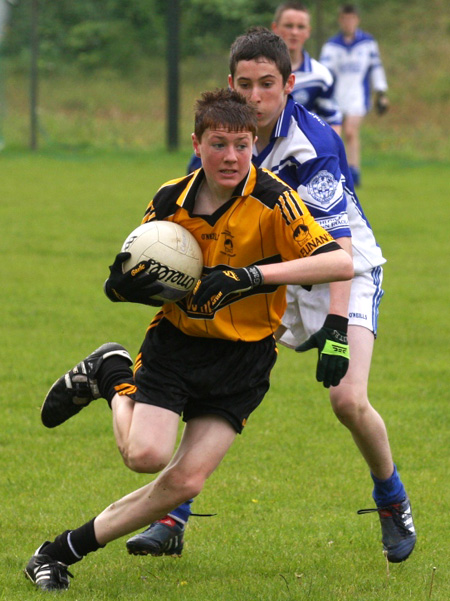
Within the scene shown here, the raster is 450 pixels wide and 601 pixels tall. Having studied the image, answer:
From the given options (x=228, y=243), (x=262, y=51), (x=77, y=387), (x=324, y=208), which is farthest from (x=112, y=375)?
(x=262, y=51)

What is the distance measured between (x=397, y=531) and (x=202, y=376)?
3.49 feet

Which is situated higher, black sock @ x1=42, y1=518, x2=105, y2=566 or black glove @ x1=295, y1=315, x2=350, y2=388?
black glove @ x1=295, y1=315, x2=350, y2=388

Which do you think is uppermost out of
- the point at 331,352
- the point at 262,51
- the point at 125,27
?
the point at 262,51

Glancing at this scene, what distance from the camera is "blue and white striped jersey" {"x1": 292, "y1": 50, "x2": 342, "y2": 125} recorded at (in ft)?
27.6

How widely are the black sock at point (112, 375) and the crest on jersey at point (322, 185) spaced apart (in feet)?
3.30

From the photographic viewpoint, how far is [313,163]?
4.50m

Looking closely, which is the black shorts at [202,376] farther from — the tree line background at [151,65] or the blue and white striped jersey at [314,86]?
the tree line background at [151,65]

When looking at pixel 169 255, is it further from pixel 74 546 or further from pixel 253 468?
pixel 253 468

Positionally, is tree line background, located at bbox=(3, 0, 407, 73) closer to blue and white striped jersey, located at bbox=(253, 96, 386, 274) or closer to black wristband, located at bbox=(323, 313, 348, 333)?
blue and white striped jersey, located at bbox=(253, 96, 386, 274)

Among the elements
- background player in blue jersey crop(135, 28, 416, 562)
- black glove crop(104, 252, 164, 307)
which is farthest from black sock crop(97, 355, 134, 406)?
background player in blue jersey crop(135, 28, 416, 562)

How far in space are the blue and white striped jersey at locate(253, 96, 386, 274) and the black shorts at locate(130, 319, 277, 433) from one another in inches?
24.1

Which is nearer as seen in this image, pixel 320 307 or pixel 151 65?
pixel 320 307

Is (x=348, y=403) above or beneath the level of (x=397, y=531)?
above

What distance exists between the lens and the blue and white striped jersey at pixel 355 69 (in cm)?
1628
